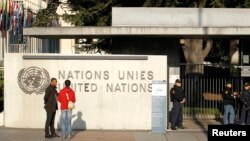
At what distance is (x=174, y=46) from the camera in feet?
65.6

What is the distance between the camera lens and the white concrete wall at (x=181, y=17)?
18.6 m

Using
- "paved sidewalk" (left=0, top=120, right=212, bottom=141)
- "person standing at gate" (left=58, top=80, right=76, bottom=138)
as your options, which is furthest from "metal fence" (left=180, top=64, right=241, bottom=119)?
"person standing at gate" (left=58, top=80, right=76, bottom=138)

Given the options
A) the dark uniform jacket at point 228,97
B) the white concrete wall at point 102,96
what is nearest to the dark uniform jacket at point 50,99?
the white concrete wall at point 102,96

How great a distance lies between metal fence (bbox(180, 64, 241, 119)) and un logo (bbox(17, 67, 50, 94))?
5.48 m

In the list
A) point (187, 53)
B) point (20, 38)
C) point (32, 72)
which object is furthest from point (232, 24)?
point (20, 38)

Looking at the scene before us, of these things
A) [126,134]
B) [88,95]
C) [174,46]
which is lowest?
[126,134]

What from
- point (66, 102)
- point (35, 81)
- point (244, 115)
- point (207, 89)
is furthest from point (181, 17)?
point (66, 102)

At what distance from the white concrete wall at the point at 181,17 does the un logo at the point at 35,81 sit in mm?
3103

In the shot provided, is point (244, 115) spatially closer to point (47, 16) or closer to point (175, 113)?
point (175, 113)

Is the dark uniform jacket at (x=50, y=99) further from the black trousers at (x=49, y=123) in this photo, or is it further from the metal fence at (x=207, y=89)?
the metal fence at (x=207, y=89)

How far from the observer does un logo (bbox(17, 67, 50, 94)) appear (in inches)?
680

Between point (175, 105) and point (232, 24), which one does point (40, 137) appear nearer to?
point (175, 105)

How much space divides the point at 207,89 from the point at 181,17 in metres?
2.94

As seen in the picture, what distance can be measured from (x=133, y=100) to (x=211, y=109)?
4229mm
